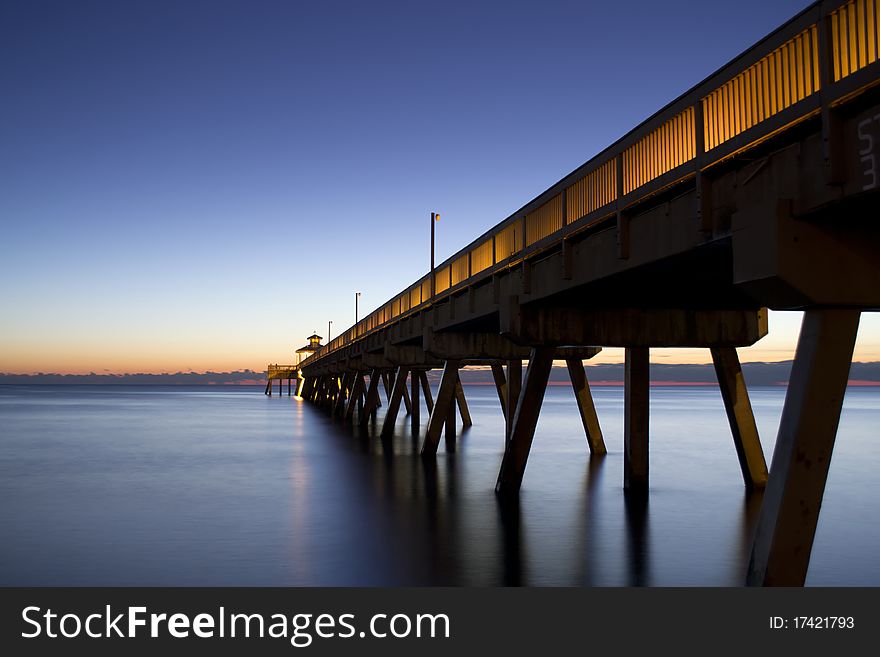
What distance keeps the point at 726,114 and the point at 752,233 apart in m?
2.13

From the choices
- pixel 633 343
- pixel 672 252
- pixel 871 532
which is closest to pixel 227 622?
pixel 672 252

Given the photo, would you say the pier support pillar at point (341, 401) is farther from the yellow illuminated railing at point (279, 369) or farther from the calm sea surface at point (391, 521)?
the yellow illuminated railing at point (279, 369)

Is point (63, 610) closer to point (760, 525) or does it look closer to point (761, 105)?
point (760, 525)

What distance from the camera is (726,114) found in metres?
10.8

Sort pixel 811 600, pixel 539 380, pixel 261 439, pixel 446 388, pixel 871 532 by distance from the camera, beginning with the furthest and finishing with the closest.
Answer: pixel 261 439, pixel 446 388, pixel 539 380, pixel 871 532, pixel 811 600

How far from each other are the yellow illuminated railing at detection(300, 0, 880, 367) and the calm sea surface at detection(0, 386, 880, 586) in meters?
6.33

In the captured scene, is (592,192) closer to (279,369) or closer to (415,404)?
(415,404)

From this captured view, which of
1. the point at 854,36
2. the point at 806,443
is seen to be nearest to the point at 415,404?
the point at 806,443

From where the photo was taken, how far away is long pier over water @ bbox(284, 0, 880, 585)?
8.62 metres

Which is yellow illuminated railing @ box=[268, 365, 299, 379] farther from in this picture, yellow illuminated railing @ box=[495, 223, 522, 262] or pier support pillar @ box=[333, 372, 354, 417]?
yellow illuminated railing @ box=[495, 223, 522, 262]

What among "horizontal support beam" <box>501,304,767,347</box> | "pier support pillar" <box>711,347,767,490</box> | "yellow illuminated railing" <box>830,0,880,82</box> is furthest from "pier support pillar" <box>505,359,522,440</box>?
"yellow illuminated railing" <box>830,0,880,82</box>

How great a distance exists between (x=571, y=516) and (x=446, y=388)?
12331 mm

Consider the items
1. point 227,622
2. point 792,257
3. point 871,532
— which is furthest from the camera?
point 871,532

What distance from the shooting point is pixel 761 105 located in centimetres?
1015
